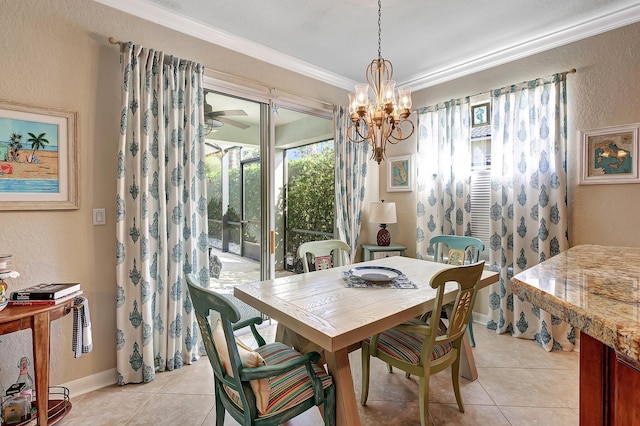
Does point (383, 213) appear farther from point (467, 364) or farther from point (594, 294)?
point (594, 294)

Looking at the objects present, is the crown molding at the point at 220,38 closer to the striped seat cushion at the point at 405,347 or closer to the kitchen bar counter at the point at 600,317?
the striped seat cushion at the point at 405,347

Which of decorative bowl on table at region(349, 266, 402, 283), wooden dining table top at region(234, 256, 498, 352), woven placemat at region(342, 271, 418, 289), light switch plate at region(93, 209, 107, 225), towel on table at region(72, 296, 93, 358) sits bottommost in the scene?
towel on table at region(72, 296, 93, 358)

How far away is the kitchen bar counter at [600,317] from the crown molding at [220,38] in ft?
9.75

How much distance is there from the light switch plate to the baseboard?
1.12 m

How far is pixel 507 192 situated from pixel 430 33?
5.67 ft

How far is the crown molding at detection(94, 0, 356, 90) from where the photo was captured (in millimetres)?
2311

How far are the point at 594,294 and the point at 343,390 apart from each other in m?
1.13

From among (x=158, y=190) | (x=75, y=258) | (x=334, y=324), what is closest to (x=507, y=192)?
(x=334, y=324)

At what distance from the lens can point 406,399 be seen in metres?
2.07

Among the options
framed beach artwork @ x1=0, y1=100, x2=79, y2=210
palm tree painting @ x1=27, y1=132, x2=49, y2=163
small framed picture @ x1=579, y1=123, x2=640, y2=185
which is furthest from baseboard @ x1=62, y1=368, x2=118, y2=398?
small framed picture @ x1=579, y1=123, x2=640, y2=185

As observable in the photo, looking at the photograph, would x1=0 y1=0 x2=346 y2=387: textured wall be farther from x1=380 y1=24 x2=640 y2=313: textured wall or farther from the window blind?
x1=380 y1=24 x2=640 y2=313: textured wall

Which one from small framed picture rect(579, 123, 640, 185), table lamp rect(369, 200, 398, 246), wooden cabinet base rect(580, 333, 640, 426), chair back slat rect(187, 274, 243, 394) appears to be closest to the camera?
wooden cabinet base rect(580, 333, 640, 426)

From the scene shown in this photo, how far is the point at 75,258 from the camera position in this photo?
2133 millimetres

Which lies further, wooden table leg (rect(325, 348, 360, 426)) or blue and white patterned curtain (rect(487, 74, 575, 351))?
blue and white patterned curtain (rect(487, 74, 575, 351))
